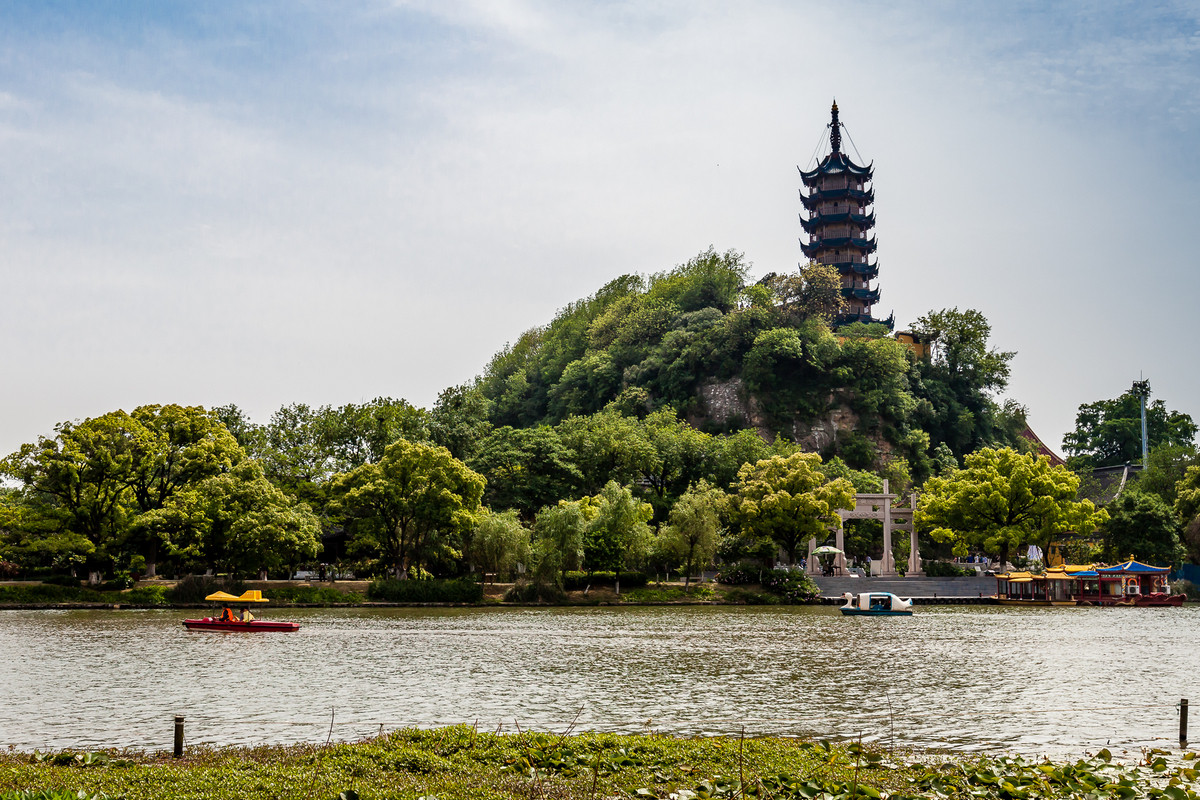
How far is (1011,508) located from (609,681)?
5118cm

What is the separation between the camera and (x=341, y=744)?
51.2 ft

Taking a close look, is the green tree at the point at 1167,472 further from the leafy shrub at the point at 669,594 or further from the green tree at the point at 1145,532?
the leafy shrub at the point at 669,594

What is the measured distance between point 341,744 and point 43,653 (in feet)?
70.3

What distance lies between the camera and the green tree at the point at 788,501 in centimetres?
6744

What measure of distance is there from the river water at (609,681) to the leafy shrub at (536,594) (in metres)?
12.9

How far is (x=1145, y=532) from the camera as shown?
69.4m

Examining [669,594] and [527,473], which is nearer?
[669,594]

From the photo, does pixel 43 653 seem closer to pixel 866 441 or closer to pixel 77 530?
pixel 77 530

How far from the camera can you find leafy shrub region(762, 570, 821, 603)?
61.8 meters

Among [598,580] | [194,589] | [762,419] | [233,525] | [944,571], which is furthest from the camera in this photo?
[762,419]

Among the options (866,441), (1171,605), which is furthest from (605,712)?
(866,441)

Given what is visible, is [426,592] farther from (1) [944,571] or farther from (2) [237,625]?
(1) [944,571]

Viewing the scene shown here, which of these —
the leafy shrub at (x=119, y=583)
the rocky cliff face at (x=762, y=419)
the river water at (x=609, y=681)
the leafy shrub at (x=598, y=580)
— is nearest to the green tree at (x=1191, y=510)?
the river water at (x=609, y=681)

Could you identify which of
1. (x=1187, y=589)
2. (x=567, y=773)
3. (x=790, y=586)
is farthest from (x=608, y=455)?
(x=567, y=773)
